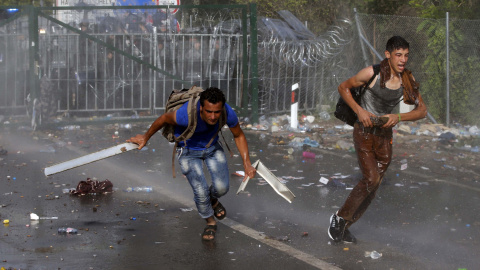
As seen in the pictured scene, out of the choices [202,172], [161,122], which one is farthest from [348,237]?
[161,122]

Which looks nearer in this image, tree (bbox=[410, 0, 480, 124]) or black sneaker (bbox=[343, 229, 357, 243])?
black sneaker (bbox=[343, 229, 357, 243])

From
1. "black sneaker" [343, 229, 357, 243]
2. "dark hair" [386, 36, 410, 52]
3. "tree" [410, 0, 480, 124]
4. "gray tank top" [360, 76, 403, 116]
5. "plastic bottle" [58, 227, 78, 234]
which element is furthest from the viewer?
"tree" [410, 0, 480, 124]

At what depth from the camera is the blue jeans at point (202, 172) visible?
19.3ft

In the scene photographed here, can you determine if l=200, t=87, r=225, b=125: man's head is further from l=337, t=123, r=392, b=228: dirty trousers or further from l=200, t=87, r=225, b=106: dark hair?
l=337, t=123, r=392, b=228: dirty trousers

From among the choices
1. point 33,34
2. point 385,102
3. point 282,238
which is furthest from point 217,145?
point 33,34

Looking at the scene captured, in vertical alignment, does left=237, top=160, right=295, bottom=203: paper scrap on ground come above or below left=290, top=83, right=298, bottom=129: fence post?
above

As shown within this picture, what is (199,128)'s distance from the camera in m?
5.70

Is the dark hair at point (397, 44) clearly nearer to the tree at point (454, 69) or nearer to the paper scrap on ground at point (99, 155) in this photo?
the paper scrap on ground at point (99, 155)

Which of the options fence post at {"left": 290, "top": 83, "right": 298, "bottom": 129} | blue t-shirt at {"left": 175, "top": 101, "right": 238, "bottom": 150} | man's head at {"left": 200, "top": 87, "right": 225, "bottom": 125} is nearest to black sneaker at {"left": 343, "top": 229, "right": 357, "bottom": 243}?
blue t-shirt at {"left": 175, "top": 101, "right": 238, "bottom": 150}

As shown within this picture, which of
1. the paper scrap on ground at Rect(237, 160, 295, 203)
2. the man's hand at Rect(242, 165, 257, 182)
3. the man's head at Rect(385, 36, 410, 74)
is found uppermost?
the man's head at Rect(385, 36, 410, 74)

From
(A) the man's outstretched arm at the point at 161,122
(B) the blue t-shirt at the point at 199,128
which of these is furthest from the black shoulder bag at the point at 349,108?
(A) the man's outstretched arm at the point at 161,122

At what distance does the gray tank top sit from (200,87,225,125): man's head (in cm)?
128

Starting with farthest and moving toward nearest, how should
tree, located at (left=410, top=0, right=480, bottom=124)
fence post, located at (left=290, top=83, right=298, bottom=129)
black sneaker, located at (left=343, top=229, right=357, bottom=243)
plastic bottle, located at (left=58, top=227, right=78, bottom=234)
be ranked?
tree, located at (left=410, top=0, right=480, bottom=124)
fence post, located at (left=290, top=83, right=298, bottom=129)
plastic bottle, located at (left=58, top=227, right=78, bottom=234)
black sneaker, located at (left=343, top=229, right=357, bottom=243)

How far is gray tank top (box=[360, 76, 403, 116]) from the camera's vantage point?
224 inches
